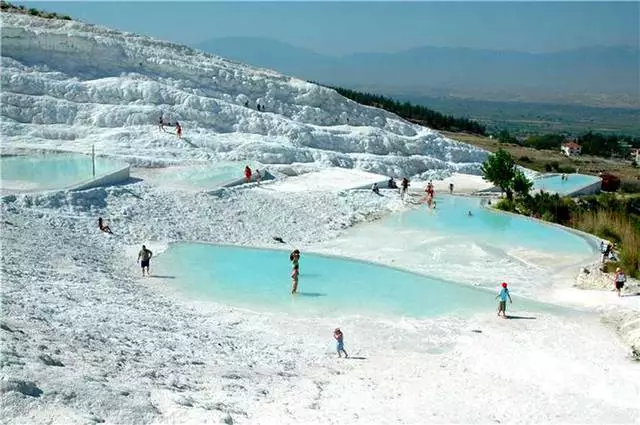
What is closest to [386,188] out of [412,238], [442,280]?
[412,238]

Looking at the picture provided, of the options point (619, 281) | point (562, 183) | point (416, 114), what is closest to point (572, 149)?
point (416, 114)

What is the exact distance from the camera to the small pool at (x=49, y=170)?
21320 mm

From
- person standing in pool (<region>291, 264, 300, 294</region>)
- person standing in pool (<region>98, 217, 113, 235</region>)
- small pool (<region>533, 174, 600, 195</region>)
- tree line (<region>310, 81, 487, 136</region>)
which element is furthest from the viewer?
tree line (<region>310, 81, 487, 136</region>)

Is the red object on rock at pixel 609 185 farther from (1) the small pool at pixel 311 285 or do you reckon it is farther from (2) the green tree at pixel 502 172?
(1) the small pool at pixel 311 285

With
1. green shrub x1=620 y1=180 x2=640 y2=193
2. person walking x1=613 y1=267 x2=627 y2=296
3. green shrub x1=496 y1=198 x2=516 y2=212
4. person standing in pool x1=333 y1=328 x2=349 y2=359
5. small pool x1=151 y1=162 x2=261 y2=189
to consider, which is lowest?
person standing in pool x1=333 y1=328 x2=349 y2=359

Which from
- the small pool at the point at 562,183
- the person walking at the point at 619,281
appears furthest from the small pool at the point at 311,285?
the small pool at the point at 562,183

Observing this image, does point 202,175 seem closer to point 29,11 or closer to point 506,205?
point 506,205

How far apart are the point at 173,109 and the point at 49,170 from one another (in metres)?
9.24

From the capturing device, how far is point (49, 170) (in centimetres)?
2367

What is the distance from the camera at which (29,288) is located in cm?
1333

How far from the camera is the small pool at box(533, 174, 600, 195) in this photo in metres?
38.2

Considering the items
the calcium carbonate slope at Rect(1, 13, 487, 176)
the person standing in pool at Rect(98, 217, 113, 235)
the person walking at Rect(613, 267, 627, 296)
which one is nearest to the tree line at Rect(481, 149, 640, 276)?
the calcium carbonate slope at Rect(1, 13, 487, 176)

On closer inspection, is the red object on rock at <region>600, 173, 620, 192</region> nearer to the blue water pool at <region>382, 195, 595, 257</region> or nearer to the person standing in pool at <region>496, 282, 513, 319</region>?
the blue water pool at <region>382, 195, 595, 257</region>

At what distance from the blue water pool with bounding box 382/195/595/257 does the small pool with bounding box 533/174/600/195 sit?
1123 centimetres
